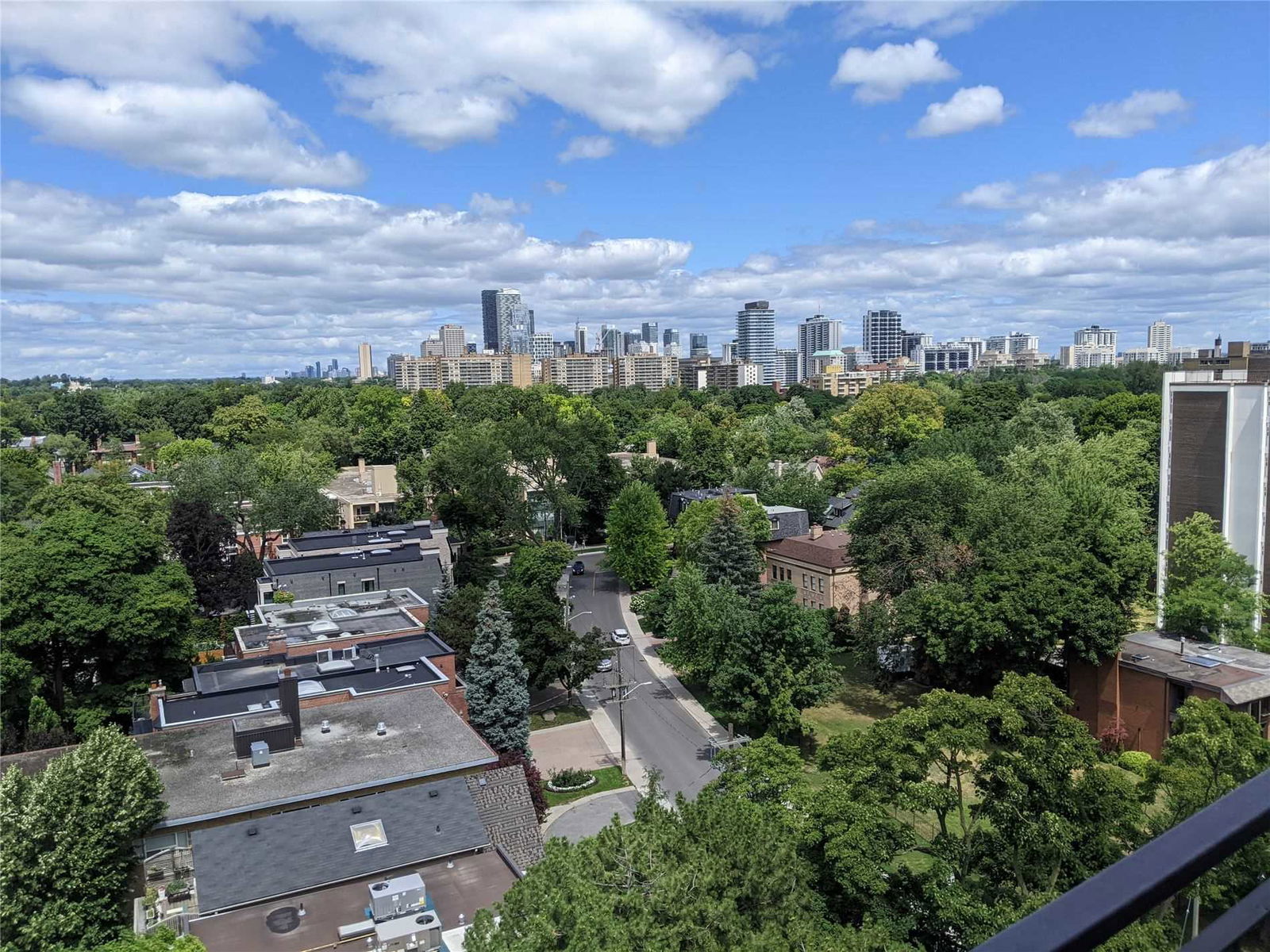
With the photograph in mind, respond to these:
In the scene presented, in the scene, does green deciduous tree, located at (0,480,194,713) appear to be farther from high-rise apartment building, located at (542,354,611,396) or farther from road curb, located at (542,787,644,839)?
high-rise apartment building, located at (542,354,611,396)

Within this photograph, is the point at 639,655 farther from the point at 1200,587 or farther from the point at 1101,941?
the point at 1101,941

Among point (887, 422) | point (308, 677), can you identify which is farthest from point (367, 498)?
point (887, 422)

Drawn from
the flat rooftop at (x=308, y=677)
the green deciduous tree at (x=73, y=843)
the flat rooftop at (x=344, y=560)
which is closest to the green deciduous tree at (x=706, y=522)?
→ the flat rooftop at (x=344, y=560)

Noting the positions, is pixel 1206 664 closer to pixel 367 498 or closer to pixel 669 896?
pixel 669 896

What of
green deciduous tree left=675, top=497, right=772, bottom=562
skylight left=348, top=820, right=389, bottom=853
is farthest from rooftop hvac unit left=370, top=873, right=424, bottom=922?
green deciduous tree left=675, top=497, right=772, bottom=562

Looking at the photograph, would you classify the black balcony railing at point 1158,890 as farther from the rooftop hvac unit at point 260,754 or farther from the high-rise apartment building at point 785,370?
the high-rise apartment building at point 785,370
